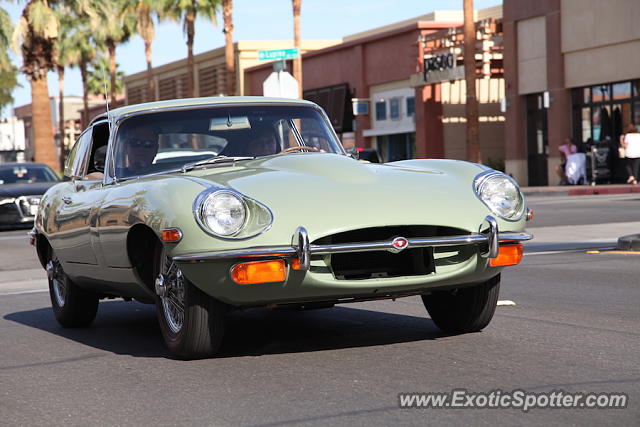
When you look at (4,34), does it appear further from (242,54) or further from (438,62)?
(242,54)

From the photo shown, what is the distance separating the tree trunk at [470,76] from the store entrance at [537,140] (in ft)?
17.1

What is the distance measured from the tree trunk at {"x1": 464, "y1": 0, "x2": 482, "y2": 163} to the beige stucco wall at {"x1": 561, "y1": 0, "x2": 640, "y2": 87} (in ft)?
13.8

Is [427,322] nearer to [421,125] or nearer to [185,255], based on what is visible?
[185,255]

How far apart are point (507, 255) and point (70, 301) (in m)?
3.48

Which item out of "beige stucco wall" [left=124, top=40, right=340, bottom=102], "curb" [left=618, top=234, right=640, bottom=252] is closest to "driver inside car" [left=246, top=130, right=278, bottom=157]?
"curb" [left=618, top=234, right=640, bottom=252]

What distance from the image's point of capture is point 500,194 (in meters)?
6.56

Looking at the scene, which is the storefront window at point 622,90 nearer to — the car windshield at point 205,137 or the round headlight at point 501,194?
the car windshield at point 205,137

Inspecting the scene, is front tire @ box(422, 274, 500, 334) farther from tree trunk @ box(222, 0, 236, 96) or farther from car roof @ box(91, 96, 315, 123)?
tree trunk @ box(222, 0, 236, 96)

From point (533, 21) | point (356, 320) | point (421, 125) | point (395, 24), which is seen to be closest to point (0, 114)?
point (395, 24)

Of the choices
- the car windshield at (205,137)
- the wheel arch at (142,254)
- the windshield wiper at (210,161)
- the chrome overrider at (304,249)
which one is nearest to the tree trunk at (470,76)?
the car windshield at (205,137)

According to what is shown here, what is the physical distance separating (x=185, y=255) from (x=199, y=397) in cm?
89

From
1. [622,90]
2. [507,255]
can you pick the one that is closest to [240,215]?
[507,255]

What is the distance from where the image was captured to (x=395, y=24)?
5262cm

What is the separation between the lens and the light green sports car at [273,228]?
595 centimetres
